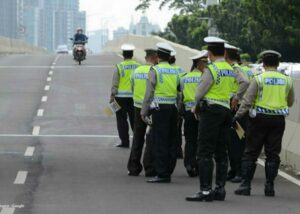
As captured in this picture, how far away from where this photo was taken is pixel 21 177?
12336mm

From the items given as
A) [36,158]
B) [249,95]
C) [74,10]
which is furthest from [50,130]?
[74,10]

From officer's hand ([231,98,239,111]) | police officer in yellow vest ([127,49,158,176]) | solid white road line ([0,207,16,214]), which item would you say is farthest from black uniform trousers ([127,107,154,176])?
solid white road line ([0,207,16,214])

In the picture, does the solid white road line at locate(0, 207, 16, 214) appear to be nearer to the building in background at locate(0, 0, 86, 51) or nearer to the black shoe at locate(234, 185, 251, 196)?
the black shoe at locate(234, 185, 251, 196)

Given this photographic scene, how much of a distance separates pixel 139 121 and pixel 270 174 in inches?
107

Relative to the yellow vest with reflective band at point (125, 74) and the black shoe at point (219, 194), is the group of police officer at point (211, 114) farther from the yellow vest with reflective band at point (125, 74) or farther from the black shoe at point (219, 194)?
the yellow vest with reflective band at point (125, 74)

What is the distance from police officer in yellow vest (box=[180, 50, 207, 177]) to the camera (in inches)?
483

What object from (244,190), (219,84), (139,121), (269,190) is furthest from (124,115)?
(219,84)

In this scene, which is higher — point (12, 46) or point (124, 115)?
point (124, 115)

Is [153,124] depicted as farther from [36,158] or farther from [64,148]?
[64,148]

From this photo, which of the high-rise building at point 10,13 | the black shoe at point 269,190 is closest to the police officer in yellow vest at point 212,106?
the black shoe at point 269,190

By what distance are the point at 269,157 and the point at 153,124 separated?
1887 millimetres

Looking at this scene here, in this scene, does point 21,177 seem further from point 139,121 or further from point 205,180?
point 205,180

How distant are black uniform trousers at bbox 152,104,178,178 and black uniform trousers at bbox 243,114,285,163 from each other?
4.70 ft

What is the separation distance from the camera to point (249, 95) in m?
10.9
